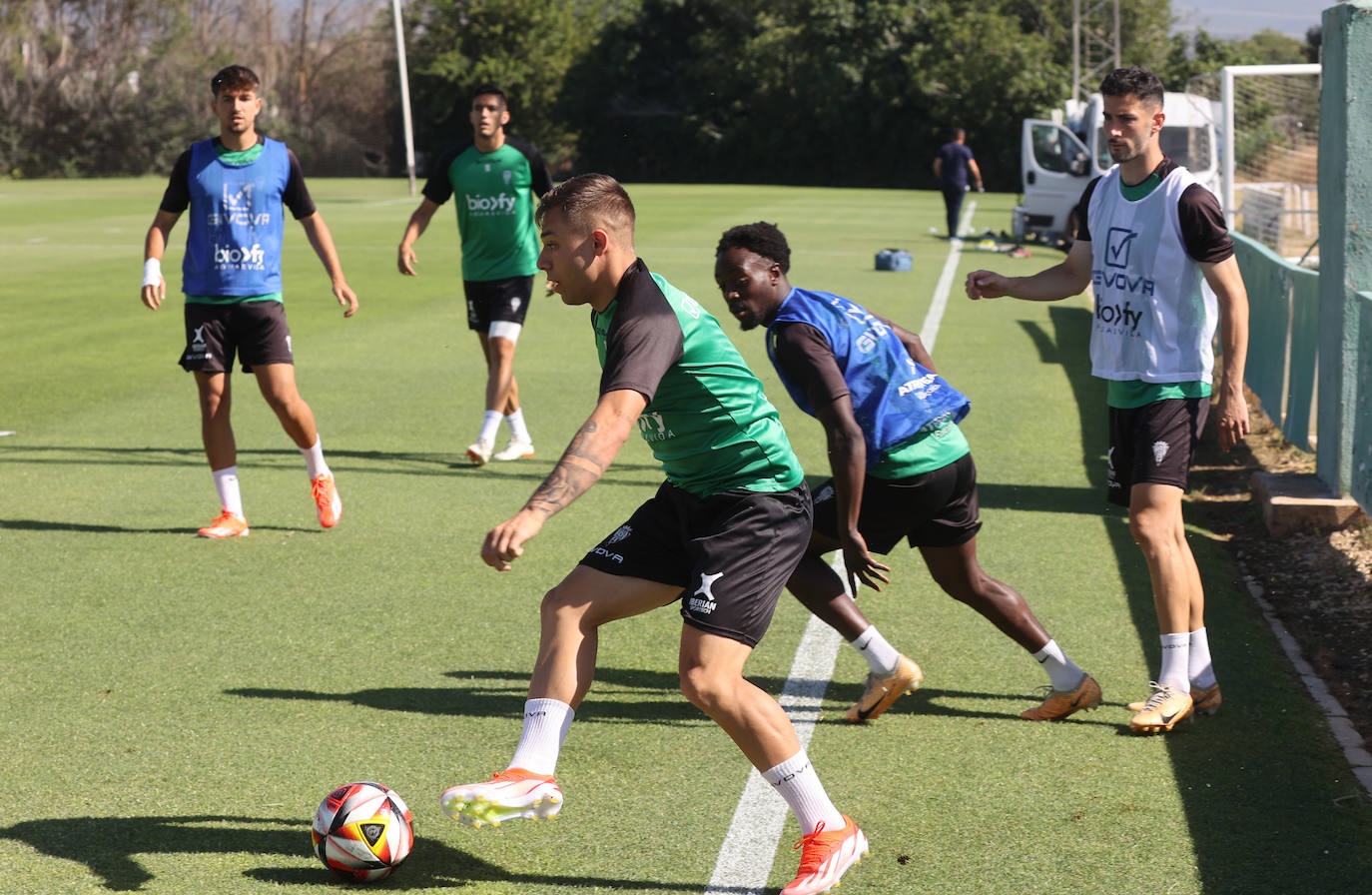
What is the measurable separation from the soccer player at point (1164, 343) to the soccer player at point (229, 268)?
415cm

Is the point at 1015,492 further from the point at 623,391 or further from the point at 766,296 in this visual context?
the point at 623,391

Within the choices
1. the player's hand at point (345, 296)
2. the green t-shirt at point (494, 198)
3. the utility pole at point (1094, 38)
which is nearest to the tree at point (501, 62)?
the utility pole at point (1094, 38)

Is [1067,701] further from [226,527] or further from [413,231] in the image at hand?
[413,231]

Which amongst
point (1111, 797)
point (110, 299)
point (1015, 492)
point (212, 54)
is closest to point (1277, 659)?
point (1111, 797)

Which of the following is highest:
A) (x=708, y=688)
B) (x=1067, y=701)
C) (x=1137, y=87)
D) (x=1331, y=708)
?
(x=1137, y=87)

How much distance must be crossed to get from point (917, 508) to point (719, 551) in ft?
4.32

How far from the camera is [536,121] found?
6956cm

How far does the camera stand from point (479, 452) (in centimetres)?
930

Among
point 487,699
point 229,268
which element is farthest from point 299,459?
point 487,699

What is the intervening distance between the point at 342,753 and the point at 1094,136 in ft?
81.8

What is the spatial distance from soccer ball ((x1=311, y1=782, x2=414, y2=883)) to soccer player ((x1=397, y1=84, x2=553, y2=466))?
551cm

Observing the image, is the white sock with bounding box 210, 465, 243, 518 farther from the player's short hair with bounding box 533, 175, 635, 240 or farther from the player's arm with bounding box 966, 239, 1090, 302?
the player's short hair with bounding box 533, 175, 635, 240

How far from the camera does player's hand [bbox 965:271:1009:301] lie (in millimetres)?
5402

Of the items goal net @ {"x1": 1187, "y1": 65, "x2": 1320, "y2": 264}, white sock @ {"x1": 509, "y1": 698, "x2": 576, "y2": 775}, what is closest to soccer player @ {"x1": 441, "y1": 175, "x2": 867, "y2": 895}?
white sock @ {"x1": 509, "y1": 698, "x2": 576, "y2": 775}
